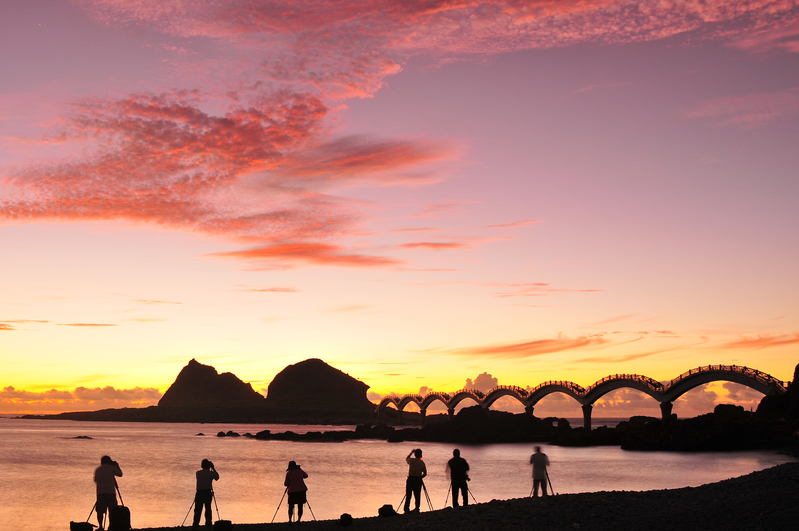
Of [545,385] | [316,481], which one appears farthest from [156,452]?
[545,385]

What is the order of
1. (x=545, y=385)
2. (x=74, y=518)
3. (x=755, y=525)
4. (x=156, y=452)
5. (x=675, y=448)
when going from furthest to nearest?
(x=545, y=385) < (x=156, y=452) < (x=675, y=448) < (x=74, y=518) < (x=755, y=525)

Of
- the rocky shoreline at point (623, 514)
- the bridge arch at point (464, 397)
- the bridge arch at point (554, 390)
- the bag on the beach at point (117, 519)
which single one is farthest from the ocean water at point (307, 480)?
the bridge arch at point (464, 397)

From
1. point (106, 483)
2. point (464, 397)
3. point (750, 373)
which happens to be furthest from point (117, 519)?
point (464, 397)

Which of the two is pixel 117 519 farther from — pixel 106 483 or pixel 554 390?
pixel 554 390

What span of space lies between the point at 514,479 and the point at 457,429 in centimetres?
6435

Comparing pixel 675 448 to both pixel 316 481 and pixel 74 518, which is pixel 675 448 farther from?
pixel 74 518

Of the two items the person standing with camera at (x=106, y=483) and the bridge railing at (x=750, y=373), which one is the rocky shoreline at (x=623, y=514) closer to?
the person standing with camera at (x=106, y=483)

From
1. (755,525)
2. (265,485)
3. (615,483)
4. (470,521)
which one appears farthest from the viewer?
(265,485)

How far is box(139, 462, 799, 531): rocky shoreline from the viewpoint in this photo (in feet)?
54.7

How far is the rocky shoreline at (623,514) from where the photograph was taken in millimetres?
16672

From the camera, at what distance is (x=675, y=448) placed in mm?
74688

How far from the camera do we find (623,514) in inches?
712

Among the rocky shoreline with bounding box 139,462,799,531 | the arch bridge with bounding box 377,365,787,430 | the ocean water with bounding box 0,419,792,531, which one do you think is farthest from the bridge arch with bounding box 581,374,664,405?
the rocky shoreline with bounding box 139,462,799,531

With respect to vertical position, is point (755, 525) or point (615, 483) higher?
point (755, 525)
